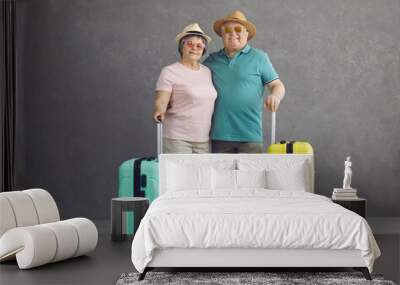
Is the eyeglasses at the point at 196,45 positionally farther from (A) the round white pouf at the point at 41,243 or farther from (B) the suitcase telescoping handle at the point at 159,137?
(A) the round white pouf at the point at 41,243

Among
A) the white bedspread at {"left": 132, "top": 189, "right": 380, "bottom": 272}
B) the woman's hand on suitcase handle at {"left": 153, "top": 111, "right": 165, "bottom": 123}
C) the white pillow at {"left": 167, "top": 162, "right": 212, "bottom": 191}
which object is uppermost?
the woman's hand on suitcase handle at {"left": 153, "top": 111, "right": 165, "bottom": 123}

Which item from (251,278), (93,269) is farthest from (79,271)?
(251,278)

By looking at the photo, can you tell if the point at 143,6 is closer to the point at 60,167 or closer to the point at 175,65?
the point at 175,65

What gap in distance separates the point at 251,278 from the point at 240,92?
2.60m

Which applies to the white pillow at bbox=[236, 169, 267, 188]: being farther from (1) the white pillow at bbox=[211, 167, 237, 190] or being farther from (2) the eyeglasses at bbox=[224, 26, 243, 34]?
(2) the eyeglasses at bbox=[224, 26, 243, 34]

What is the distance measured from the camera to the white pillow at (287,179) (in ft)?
20.4

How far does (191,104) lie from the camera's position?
6.87 m

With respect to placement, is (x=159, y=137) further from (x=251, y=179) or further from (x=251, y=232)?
(x=251, y=232)

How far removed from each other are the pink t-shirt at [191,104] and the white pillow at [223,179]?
0.78 metres

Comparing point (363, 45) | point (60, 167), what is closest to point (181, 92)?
point (60, 167)

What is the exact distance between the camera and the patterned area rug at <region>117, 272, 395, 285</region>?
15.1 ft

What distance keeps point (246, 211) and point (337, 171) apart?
3.16 metres

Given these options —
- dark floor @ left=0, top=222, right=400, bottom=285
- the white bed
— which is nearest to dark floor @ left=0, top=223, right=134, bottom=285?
dark floor @ left=0, top=222, right=400, bottom=285

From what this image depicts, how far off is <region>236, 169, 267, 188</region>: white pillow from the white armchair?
134 cm
